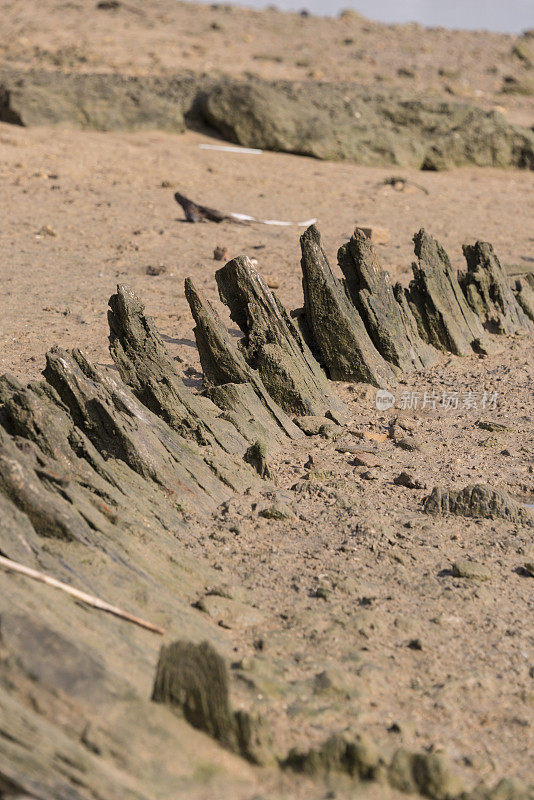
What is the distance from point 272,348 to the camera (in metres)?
7.12

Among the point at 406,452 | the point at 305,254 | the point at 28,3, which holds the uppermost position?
the point at 28,3

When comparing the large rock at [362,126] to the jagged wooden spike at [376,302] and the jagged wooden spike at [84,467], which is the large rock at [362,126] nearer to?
the jagged wooden spike at [376,302]

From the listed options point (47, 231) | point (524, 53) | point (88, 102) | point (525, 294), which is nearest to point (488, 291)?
point (525, 294)

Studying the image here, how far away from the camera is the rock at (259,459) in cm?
602

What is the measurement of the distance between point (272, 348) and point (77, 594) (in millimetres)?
3600

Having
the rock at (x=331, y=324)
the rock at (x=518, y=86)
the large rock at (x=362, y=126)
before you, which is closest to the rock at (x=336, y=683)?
the rock at (x=331, y=324)

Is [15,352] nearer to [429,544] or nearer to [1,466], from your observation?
[1,466]

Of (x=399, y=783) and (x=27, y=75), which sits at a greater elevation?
(x=27, y=75)

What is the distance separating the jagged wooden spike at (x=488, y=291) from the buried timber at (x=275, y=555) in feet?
2.43

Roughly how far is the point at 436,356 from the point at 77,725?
20.4 feet

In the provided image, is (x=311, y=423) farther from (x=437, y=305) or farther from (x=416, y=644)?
(x=416, y=644)

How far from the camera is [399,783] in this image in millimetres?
3252

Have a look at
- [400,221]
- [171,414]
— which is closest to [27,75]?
[400,221]

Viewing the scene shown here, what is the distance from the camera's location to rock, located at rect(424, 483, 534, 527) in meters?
5.73
